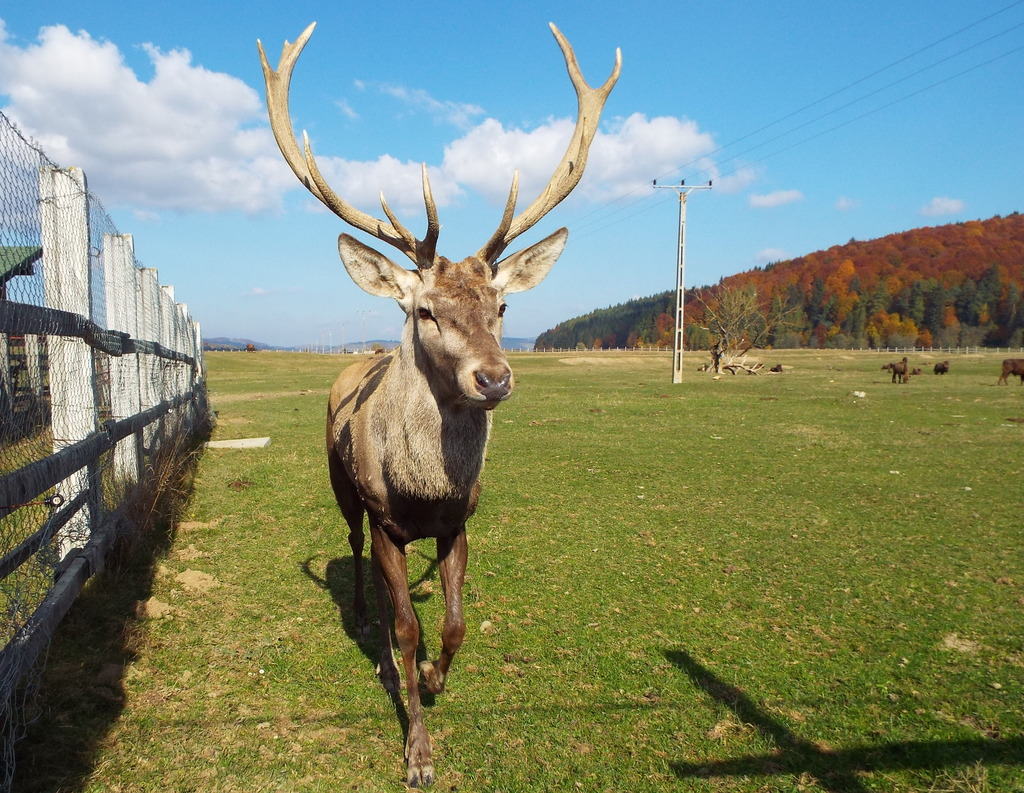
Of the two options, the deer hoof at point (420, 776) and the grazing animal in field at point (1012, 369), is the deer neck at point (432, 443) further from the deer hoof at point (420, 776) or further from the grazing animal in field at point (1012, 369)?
the grazing animal in field at point (1012, 369)

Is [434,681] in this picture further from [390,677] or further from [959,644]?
[959,644]

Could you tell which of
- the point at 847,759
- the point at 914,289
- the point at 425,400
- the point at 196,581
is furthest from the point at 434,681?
the point at 914,289

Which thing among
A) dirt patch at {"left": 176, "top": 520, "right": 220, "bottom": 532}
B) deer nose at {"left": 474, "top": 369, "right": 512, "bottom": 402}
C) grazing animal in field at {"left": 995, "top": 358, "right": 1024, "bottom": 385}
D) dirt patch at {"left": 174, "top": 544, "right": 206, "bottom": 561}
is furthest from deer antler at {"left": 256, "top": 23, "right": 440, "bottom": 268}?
grazing animal in field at {"left": 995, "top": 358, "right": 1024, "bottom": 385}

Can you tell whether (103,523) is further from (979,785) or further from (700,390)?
(700,390)

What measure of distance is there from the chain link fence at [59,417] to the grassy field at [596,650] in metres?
0.43

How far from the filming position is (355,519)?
185 inches

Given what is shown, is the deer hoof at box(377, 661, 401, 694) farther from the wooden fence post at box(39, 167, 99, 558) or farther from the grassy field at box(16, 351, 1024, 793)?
the wooden fence post at box(39, 167, 99, 558)

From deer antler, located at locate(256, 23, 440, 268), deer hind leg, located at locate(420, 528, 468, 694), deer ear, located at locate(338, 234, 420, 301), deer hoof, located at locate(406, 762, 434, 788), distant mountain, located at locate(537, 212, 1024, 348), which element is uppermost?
distant mountain, located at locate(537, 212, 1024, 348)

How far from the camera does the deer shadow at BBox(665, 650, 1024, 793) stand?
118 inches

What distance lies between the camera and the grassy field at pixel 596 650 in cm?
305

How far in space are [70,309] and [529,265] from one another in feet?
10.5

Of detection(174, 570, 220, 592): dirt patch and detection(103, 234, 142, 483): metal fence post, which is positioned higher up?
detection(103, 234, 142, 483): metal fence post

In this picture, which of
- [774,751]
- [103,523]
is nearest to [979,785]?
[774,751]

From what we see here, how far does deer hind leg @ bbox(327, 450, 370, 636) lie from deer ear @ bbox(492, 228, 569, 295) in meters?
1.81
